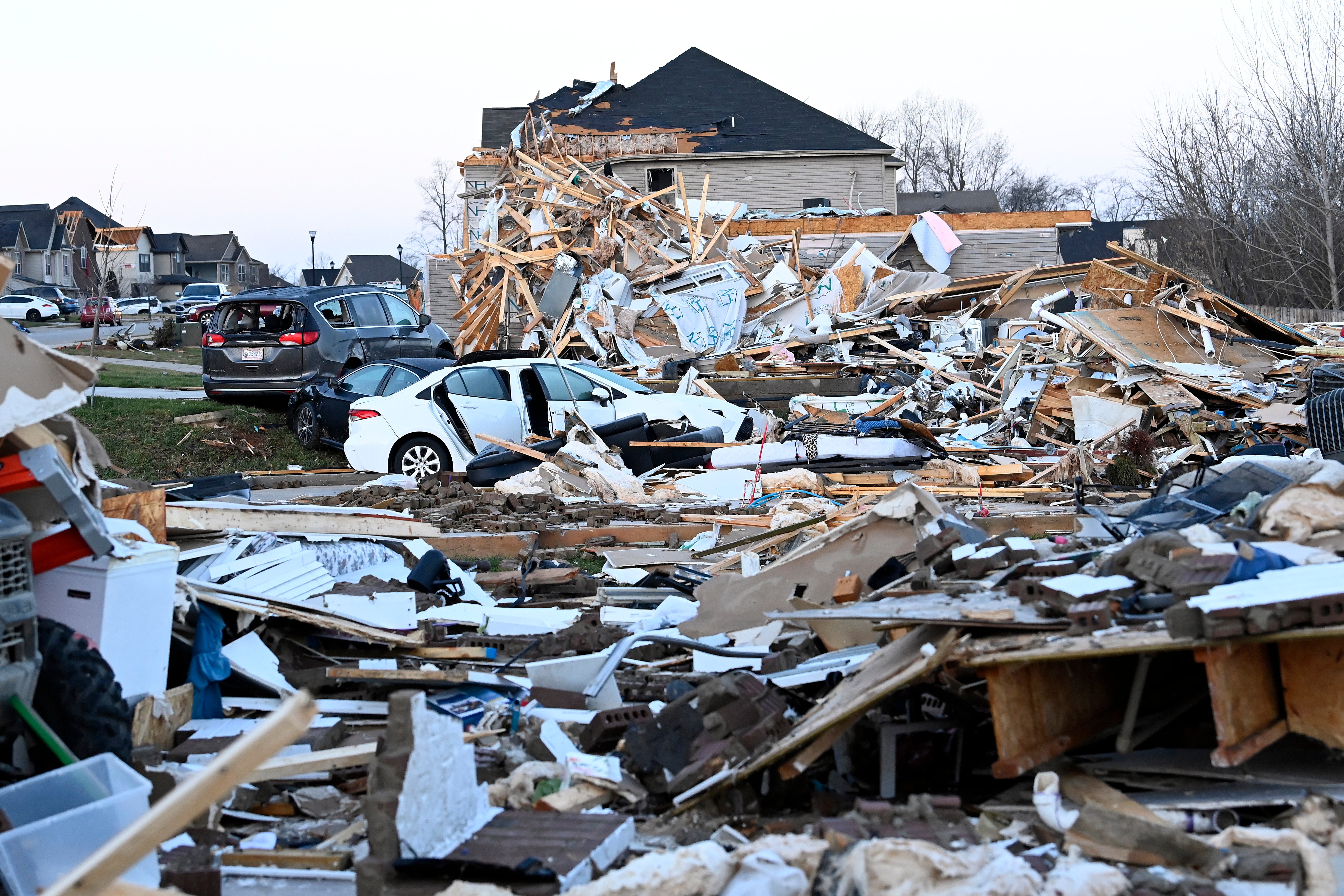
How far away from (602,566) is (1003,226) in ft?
73.3

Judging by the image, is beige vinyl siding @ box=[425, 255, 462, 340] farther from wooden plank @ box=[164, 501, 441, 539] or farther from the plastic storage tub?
the plastic storage tub

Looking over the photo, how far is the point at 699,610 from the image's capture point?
697 centimetres

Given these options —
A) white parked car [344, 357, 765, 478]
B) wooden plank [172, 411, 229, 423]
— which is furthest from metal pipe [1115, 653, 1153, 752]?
wooden plank [172, 411, 229, 423]

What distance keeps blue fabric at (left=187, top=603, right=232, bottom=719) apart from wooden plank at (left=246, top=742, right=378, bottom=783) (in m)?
0.91

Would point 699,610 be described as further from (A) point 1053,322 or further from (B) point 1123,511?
(A) point 1053,322

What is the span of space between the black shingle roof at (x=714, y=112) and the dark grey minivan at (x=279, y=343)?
1911 centimetres

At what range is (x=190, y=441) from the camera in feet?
53.4

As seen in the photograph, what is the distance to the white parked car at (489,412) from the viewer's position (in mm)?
13312

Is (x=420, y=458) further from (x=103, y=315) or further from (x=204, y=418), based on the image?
(x=103, y=315)

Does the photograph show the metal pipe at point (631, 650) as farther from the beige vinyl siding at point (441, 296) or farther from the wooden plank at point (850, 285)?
the beige vinyl siding at point (441, 296)

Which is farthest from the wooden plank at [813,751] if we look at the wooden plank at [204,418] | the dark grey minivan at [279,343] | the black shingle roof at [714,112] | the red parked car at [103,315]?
the red parked car at [103,315]

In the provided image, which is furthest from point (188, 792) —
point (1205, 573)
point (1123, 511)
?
point (1123, 511)

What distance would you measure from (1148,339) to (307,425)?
11.9 m

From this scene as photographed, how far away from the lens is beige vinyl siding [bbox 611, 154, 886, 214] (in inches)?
1390
